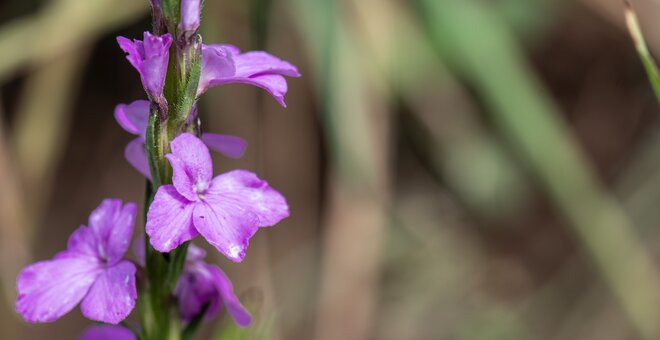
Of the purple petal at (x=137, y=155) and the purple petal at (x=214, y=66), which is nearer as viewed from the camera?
the purple petal at (x=214, y=66)

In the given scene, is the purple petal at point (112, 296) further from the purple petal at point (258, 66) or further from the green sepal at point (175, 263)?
the purple petal at point (258, 66)

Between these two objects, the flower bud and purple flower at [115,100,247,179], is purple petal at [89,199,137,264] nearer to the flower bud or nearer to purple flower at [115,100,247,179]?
purple flower at [115,100,247,179]

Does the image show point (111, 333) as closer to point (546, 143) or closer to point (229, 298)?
point (229, 298)

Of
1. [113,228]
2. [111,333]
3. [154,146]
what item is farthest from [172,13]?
[111,333]

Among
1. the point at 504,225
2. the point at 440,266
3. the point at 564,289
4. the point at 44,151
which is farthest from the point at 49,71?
the point at 564,289

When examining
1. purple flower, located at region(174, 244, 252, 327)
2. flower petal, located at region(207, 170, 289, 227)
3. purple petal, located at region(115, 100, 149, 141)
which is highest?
purple petal, located at region(115, 100, 149, 141)

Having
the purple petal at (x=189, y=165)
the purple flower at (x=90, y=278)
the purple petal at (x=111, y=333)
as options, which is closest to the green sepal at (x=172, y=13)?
the purple petal at (x=189, y=165)

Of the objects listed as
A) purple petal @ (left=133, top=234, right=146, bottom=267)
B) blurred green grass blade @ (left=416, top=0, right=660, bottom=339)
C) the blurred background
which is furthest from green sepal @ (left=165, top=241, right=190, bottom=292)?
blurred green grass blade @ (left=416, top=0, right=660, bottom=339)
